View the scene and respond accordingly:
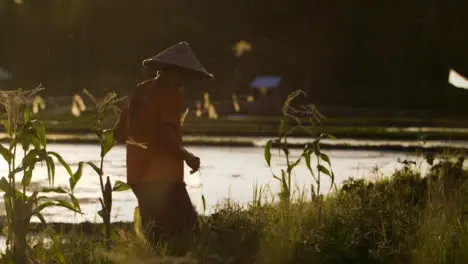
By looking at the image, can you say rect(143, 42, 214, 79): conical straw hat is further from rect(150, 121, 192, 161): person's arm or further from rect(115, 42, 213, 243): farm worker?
rect(150, 121, 192, 161): person's arm

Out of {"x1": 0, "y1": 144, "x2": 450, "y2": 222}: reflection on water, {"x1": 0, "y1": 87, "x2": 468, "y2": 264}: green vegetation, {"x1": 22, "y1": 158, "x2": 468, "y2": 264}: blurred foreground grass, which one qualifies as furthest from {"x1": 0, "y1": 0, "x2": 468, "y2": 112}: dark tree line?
{"x1": 0, "y1": 87, "x2": 468, "y2": 264}: green vegetation

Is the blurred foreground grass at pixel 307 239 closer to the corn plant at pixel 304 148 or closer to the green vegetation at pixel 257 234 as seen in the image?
the green vegetation at pixel 257 234

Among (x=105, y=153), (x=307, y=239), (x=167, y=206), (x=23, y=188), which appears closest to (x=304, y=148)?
(x=167, y=206)

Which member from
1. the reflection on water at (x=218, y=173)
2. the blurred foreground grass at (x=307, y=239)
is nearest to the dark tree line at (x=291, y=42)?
the reflection on water at (x=218, y=173)

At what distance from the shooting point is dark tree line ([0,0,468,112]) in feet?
206

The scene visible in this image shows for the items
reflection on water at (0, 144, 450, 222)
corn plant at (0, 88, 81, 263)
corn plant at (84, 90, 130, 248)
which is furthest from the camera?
reflection on water at (0, 144, 450, 222)

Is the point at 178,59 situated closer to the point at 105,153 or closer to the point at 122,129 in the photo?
the point at 122,129

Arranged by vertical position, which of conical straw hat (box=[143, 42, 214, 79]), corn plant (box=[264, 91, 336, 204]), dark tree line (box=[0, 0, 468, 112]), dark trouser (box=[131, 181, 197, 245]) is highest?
dark tree line (box=[0, 0, 468, 112])

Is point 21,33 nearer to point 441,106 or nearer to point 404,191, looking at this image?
point 441,106

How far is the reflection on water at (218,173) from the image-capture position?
45.5 ft

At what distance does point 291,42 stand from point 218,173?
4885cm

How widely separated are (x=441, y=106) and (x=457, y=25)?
6013 mm

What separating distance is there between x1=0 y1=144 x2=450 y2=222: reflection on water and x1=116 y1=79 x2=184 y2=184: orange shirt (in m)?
3.16

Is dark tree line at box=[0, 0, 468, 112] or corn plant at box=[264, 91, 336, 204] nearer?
corn plant at box=[264, 91, 336, 204]
